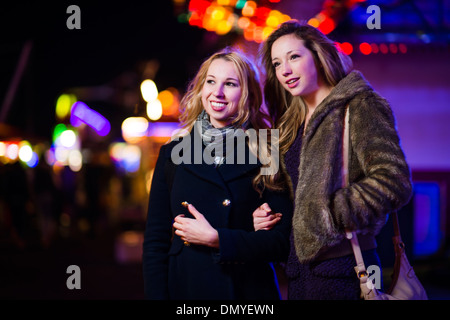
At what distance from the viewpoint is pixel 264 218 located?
6.84ft

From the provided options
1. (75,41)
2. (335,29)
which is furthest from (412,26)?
(75,41)

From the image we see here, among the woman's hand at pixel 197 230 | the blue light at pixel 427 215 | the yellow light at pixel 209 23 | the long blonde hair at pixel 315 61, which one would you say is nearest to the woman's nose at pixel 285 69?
the long blonde hair at pixel 315 61

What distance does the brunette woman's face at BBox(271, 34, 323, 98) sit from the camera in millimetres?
2229

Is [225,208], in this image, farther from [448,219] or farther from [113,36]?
[113,36]

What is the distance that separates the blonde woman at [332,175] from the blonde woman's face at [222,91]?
0.81ft

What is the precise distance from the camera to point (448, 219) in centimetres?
723


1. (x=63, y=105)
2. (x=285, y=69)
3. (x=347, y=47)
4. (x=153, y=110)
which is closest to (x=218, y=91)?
(x=285, y=69)

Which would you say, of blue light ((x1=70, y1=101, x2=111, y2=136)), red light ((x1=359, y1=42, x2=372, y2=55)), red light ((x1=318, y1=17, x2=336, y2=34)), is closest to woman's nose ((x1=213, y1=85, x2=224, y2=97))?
red light ((x1=318, y1=17, x2=336, y2=34))

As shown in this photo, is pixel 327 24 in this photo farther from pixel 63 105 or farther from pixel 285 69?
pixel 63 105

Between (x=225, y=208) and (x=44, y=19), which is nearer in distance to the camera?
(x=225, y=208)

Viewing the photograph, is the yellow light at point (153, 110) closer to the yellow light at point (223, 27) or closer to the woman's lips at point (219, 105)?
the yellow light at point (223, 27)

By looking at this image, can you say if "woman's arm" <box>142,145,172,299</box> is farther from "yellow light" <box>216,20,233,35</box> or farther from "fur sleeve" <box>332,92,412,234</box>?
"yellow light" <box>216,20,233,35</box>

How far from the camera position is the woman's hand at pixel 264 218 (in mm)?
2076

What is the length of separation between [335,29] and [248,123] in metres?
4.78
